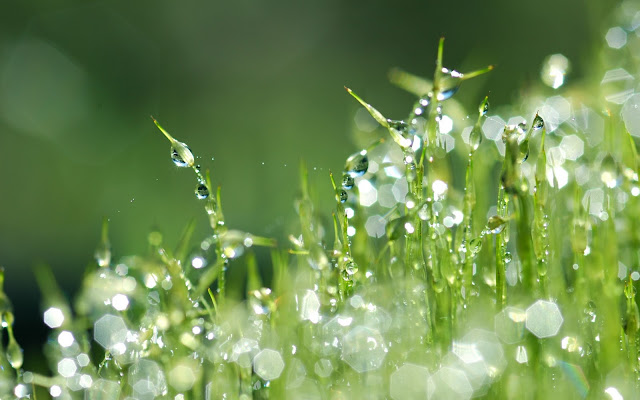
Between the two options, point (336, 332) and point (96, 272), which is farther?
point (96, 272)

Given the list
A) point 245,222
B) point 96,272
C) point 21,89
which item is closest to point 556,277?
point 96,272

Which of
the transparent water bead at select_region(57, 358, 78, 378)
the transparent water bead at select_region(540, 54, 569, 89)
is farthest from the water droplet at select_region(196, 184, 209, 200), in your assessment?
the transparent water bead at select_region(540, 54, 569, 89)

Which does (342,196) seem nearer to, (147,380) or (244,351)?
(244,351)

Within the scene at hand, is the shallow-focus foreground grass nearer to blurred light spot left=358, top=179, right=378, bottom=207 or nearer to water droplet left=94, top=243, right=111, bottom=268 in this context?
water droplet left=94, top=243, right=111, bottom=268

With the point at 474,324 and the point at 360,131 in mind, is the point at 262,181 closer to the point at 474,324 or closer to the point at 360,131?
the point at 360,131

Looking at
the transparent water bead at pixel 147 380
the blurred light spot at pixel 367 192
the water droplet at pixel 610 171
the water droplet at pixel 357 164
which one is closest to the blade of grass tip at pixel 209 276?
the transparent water bead at pixel 147 380

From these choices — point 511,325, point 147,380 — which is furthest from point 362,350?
point 147,380
